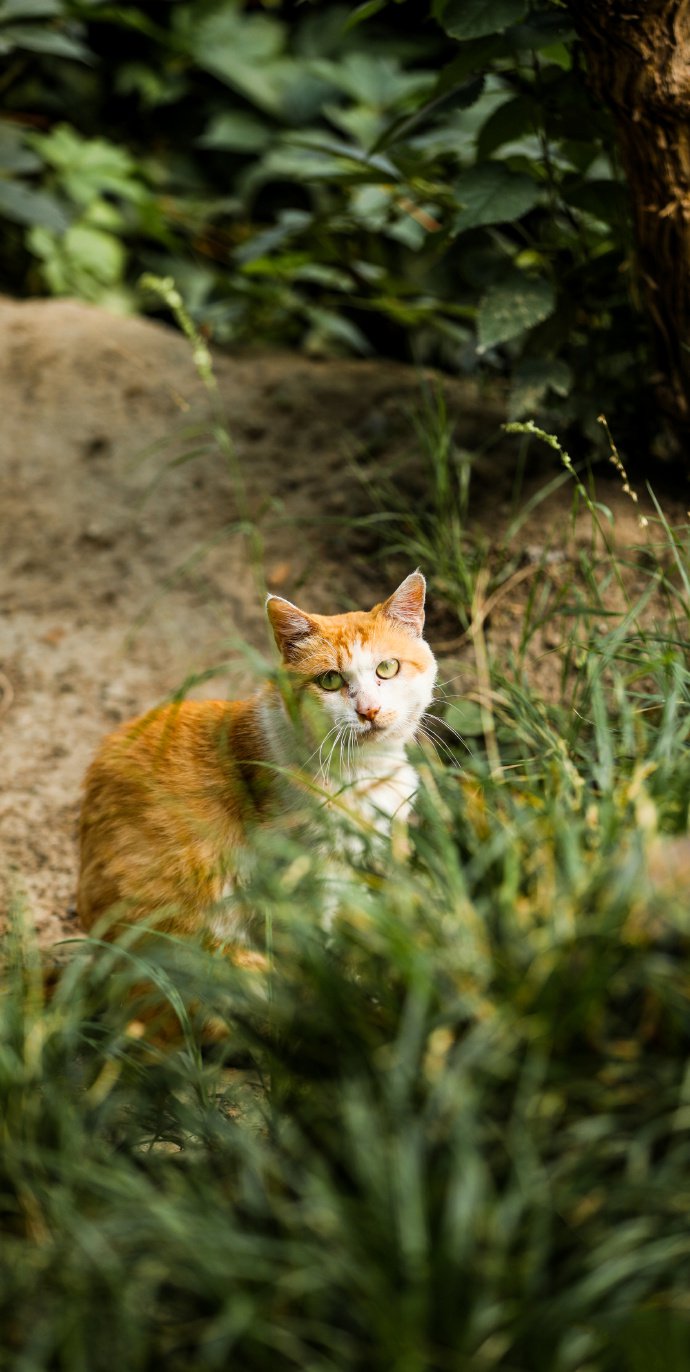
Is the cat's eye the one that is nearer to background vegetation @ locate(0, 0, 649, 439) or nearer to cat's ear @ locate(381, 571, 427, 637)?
cat's ear @ locate(381, 571, 427, 637)

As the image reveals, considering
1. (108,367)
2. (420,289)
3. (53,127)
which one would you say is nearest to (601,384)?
(420,289)

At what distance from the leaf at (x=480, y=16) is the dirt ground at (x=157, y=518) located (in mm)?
1063

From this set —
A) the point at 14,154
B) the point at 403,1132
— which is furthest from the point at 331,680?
the point at 14,154

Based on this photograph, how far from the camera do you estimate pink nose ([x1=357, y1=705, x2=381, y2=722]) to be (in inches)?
86.4

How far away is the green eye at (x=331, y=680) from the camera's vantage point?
227 cm

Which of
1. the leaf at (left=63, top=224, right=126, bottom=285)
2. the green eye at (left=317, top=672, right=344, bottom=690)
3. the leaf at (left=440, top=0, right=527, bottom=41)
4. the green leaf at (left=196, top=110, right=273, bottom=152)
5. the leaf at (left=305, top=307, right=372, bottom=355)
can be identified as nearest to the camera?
the green eye at (left=317, top=672, right=344, bottom=690)

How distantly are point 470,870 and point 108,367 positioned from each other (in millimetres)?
2840

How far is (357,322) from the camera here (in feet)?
15.1

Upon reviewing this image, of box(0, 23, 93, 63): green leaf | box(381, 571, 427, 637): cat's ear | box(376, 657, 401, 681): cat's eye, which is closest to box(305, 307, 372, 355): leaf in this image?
box(0, 23, 93, 63): green leaf

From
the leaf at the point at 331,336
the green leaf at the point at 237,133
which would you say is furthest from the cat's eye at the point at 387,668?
the green leaf at the point at 237,133

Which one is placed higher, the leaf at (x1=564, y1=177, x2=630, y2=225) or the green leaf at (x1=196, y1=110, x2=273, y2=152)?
the leaf at (x1=564, y1=177, x2=630, y2=225)

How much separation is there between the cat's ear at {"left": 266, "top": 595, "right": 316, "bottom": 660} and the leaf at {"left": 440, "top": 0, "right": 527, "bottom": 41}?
1.21 m

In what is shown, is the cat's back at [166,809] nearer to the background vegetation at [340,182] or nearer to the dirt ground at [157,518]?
the dirt ground at [157,518]

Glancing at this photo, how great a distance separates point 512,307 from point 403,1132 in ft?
6.70
